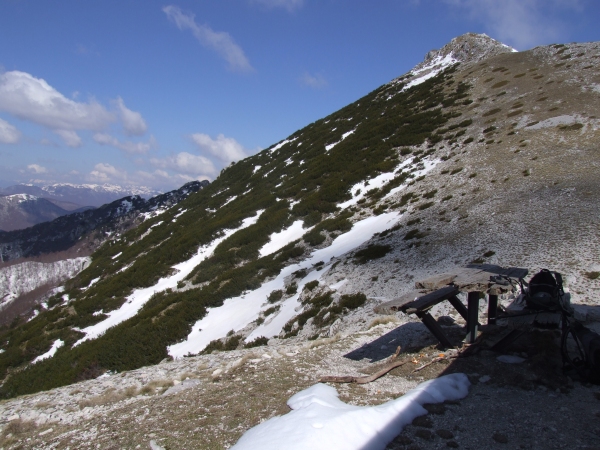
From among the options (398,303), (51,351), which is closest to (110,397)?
(398,303)

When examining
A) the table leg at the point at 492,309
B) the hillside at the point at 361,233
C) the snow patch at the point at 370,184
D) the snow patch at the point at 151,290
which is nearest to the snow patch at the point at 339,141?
the hillside at the point at 361,233

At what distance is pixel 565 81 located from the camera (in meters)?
30.4

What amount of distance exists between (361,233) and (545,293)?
13452 millimetres

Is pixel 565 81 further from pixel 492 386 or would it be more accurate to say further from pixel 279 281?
pixel 492 386

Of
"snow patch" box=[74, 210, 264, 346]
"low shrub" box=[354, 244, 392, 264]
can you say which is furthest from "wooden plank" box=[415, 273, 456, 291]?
"snow patch" box=[74, 210, 264, 346]

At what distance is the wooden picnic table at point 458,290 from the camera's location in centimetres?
671

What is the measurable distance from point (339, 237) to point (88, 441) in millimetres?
17128

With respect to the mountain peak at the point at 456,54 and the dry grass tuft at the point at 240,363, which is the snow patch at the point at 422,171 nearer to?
the dry grass tuft at the point at 240,363

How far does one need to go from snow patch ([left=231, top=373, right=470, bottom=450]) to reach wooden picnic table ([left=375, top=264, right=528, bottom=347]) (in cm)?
144

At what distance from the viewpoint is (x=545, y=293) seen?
705 cm

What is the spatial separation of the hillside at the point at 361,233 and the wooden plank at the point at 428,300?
1769 millimetres

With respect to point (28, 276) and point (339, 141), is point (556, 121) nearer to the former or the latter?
point (339, 141)

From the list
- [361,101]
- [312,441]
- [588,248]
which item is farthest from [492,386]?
[361,101]

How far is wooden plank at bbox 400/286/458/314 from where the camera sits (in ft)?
23.1
